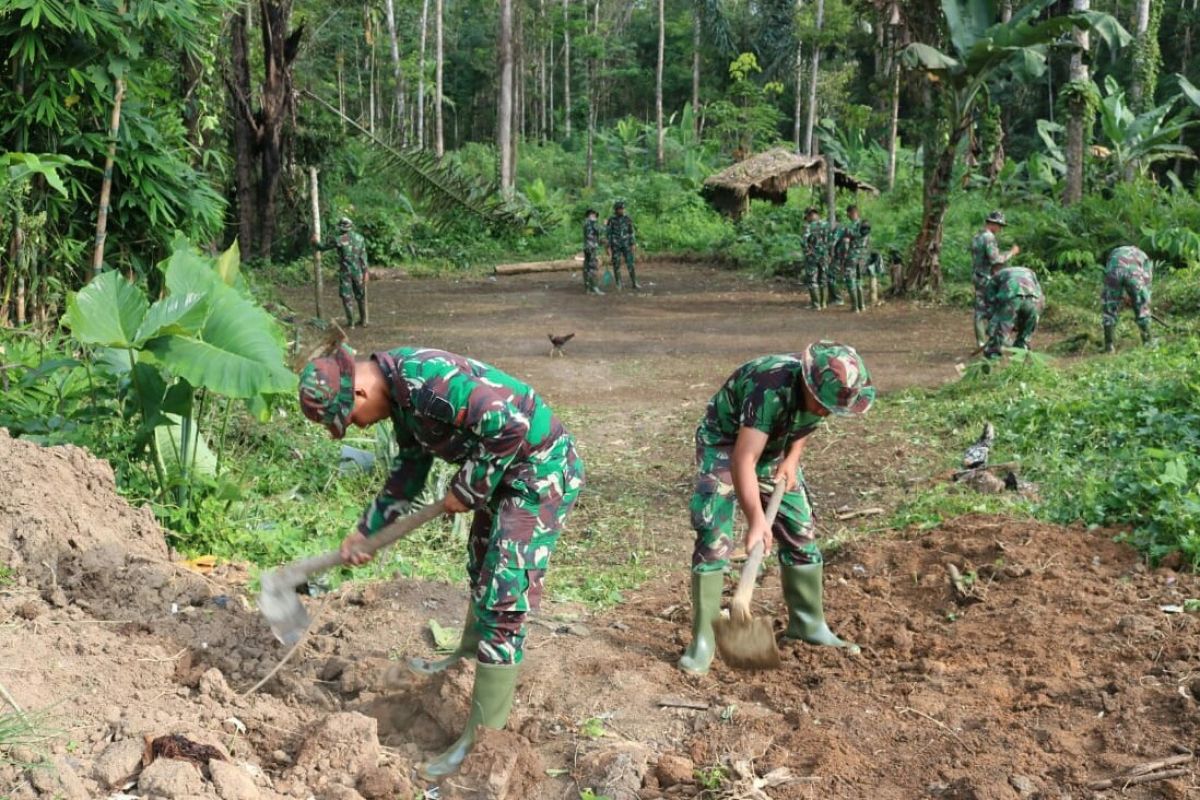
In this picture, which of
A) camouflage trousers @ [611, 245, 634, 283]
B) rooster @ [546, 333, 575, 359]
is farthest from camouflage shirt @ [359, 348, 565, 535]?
camouflage trousers @ [611, 245, 634, 283]

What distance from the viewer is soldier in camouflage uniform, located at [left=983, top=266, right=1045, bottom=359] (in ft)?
38.9

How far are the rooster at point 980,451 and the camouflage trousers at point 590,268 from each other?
13.5m

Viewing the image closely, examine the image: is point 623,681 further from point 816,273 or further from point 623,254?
point 623,254

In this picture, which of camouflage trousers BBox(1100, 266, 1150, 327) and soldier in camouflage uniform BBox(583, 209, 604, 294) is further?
soldier in camouflage uniform BBox(583, 209, 604, 294)

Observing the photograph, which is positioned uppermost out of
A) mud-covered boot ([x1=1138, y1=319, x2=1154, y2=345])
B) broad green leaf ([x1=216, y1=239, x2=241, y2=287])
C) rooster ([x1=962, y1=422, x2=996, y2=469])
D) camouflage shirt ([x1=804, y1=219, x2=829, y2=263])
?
camouflage shirt ([x1=804, y1=219, x2=829, y2=263])

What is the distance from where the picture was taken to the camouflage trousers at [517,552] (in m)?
3.98

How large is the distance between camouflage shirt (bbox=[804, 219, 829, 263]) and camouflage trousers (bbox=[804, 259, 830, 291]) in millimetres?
78

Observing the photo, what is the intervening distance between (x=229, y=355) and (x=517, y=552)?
8.04 ft

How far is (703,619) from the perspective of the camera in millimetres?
4969

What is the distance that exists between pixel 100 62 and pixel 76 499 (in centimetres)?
Result: 467

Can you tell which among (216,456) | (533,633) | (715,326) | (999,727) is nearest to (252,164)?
(715,326)

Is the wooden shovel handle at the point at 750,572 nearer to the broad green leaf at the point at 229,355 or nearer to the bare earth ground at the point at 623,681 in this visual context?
the bare earth ground at the point at 623,681

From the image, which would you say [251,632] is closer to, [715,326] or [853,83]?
[715,326]

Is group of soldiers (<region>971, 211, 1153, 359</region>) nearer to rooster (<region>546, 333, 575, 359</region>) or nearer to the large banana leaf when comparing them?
rooster (<region>546, 333, 575, 359</region>)
